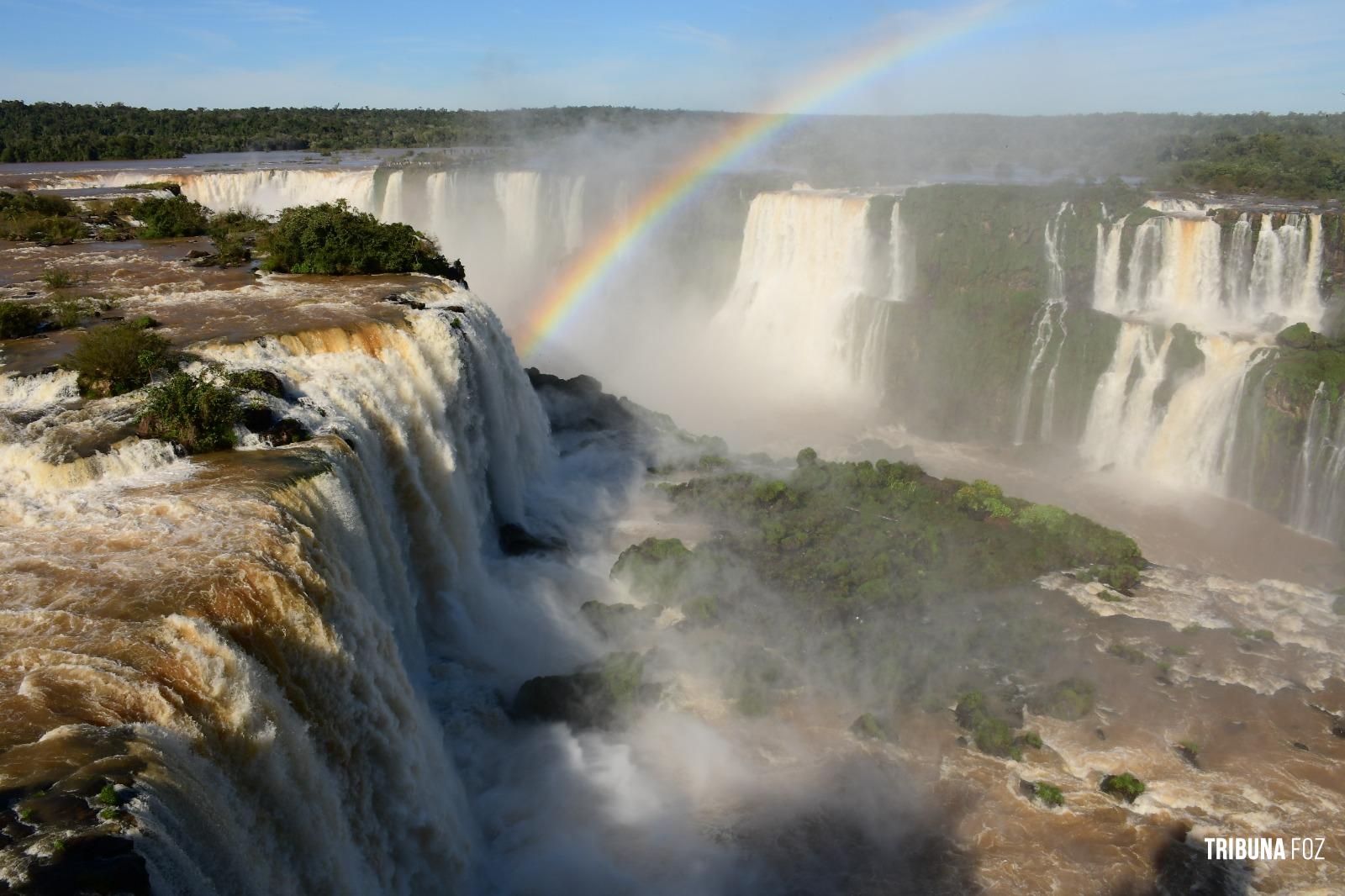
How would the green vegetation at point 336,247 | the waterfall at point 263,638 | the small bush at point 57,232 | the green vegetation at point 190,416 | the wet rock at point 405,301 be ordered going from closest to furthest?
the waterfall at point 263,638
the green vegetation at point 190,416
the wet rock at point 405,301
the green vegetation at point 336,247
the small bush at point 57,232

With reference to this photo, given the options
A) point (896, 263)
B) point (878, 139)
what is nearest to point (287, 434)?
point (896, 263)

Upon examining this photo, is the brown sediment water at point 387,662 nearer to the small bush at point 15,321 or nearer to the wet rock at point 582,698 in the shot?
the wet rock at point 582,698

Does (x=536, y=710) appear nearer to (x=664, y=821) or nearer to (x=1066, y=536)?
(x=664, y=821)

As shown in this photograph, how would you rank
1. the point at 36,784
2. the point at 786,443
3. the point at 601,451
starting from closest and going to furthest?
the point at 36,784 → the point at 601,451 → the point at 786,443

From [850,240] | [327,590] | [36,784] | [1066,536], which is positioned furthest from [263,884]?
[850,240]

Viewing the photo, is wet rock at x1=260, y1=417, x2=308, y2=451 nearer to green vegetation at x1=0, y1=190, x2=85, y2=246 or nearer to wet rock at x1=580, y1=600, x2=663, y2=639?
wet rock at x1=580, y1=600, x2=663, y2=639

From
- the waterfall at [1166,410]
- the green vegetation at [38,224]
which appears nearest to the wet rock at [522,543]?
the waterfall at [1166,410]
